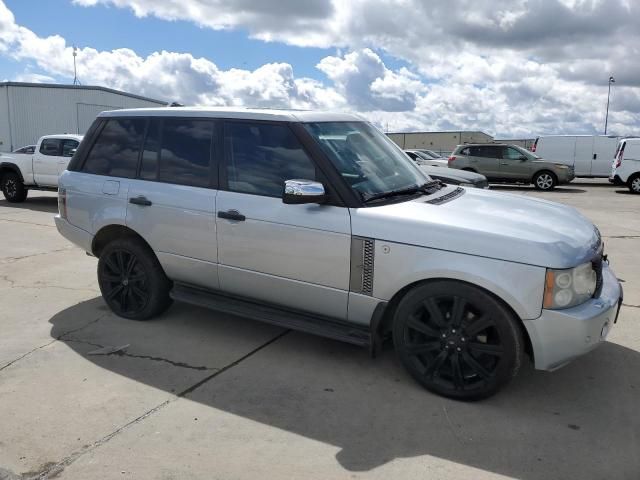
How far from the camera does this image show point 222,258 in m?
4.20

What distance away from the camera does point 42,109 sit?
29.0m

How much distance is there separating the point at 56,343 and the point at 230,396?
1.78m

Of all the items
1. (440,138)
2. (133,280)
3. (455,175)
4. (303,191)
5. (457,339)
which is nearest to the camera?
(457,339)

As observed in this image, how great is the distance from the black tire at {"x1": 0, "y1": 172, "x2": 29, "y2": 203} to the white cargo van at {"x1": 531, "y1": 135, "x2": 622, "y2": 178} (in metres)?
18.8

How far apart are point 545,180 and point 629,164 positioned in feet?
8.76

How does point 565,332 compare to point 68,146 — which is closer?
point 565,332

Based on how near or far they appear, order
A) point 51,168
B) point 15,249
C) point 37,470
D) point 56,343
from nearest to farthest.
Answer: point 37,470, point 56,343, point 15,249, point 51,168

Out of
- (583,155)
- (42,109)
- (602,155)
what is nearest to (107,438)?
(583,155)

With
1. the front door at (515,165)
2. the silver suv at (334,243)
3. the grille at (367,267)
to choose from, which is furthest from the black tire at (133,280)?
the front door at (515,165)

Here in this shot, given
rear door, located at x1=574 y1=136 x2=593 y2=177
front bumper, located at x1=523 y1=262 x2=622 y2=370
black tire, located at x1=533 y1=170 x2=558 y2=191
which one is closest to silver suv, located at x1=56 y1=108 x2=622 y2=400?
front bumper, located at x1=523 y1=262 x2=622 y2=370

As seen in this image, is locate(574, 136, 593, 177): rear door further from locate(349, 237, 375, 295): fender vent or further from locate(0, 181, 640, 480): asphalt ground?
locate(349, 237, 375, 295): fender vent

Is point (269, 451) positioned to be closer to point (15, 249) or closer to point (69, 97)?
point (15, 249)

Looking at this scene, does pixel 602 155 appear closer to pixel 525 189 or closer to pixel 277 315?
pixel 525 189

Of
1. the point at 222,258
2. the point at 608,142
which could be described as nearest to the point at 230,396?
the point at 222,258
